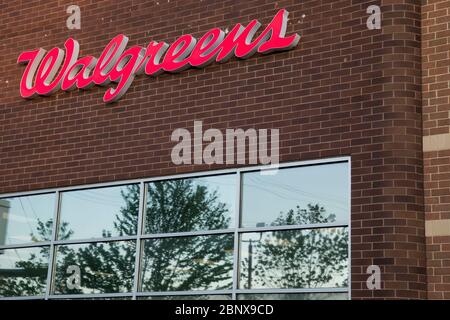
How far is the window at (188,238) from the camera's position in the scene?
1137 cm

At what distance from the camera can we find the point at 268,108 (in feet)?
39.9

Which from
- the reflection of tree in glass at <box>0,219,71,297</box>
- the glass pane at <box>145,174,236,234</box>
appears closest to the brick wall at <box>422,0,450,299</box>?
the glass pane at <box>145,174,236,234</box>

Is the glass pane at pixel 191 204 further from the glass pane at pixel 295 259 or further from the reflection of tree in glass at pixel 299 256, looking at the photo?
the reflection of tree in glass at pixel 299 256

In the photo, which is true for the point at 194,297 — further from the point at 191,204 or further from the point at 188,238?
the point at 191,204

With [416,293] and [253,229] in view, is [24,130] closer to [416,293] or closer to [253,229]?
[253,229]

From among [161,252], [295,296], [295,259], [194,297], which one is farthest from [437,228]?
[161,252]

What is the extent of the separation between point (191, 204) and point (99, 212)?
1667mm

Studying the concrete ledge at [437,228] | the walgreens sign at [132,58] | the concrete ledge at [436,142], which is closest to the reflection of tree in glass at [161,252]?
the walgreens sign at [132,58]

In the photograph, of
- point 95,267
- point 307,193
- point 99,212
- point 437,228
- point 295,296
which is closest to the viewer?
point 437,228

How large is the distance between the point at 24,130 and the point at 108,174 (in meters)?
2.09

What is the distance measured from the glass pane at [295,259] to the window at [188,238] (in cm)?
1

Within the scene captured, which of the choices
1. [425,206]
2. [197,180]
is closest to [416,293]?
[425,206]

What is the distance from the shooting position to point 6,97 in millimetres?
14961

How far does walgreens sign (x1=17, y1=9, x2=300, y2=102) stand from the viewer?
12391 mm
